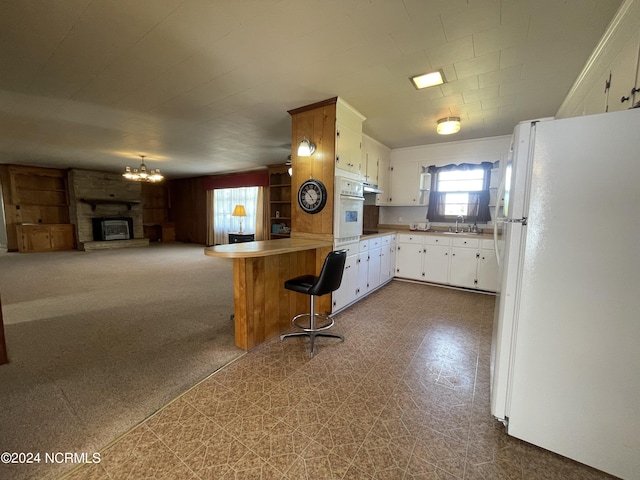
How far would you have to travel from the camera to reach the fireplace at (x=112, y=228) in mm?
8062

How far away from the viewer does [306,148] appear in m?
2.95

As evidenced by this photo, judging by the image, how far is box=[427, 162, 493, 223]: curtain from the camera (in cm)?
439

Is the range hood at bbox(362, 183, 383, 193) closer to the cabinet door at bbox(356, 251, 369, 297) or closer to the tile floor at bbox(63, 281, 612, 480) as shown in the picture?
the cabinet door at bbox(356, 251, 369, 297)

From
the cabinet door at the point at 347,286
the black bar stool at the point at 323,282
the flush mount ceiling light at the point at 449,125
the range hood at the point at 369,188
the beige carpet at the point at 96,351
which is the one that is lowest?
the beige carpet at the point at 96,351

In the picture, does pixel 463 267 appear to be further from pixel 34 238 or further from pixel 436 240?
pixel 34 238

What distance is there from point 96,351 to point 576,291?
3.51 m

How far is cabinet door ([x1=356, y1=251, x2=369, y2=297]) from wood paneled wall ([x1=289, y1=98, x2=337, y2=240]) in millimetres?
795

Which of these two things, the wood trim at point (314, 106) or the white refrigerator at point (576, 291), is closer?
the white refrigerator at point (576, 291)

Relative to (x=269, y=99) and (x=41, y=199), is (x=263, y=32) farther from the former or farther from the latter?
(x=41, y=199)

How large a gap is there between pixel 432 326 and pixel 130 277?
17.1 ft

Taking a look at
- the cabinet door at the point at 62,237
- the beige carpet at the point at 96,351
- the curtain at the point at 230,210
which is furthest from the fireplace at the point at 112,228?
the beige carpet at the point at 96,351

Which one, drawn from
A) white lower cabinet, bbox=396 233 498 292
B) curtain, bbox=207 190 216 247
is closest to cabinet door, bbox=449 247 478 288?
white lower cabinet, bbox=396 233 498 292

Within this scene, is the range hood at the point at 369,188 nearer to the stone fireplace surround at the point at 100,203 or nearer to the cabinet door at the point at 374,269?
the cabinet door at the point at 374,269

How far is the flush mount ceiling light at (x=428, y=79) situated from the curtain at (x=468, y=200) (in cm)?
246
